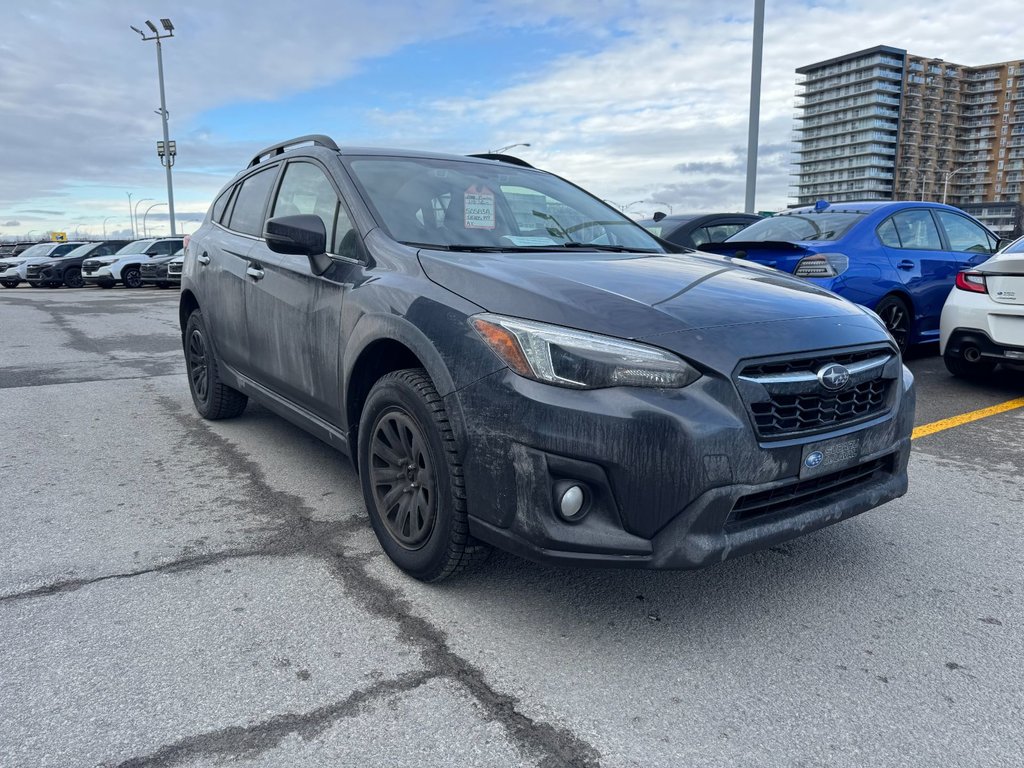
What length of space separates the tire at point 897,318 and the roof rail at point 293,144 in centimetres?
512

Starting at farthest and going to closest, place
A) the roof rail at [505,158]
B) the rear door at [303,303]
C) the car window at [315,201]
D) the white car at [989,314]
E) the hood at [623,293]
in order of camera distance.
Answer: the white car at [989,314] < the roof rail at [505,158] < the car window at [315,201] < the rear door at [303,303] < the hood at [623,293]

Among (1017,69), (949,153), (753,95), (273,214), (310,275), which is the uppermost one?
(1017,69)

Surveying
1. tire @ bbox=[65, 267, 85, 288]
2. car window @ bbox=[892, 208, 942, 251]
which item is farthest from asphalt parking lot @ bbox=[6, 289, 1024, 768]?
tire @ bbox=[65, 267, 85, 288]

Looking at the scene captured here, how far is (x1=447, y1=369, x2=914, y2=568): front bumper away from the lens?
2.25 metres

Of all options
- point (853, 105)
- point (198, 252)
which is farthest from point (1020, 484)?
point (853, 105)

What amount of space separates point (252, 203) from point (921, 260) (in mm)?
5903

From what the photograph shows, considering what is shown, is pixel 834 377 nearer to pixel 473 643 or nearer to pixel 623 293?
pixel 623 293

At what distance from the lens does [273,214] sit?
169 inches

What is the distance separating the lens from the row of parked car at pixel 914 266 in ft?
19.1

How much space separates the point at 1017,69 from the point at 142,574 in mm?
173103

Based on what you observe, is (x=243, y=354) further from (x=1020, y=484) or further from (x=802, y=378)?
(x=1020, y=484)

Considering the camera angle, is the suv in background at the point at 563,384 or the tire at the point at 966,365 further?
the tire at the point at 966,365

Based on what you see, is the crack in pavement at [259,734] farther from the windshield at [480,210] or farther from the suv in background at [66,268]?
the suv in background at [66,268]

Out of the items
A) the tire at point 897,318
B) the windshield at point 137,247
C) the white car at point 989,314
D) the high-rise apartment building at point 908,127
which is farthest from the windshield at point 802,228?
the high-rise apartment building at point 908,127
